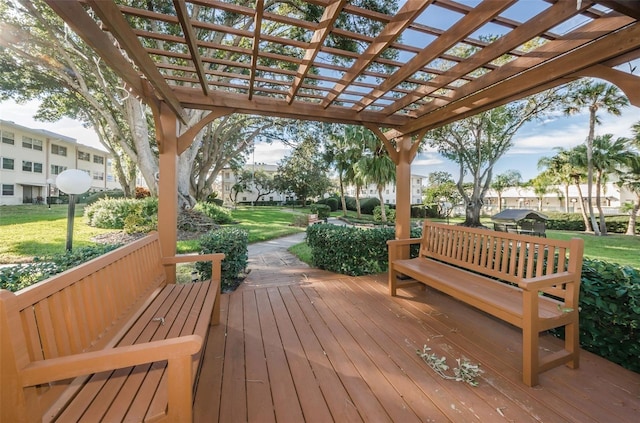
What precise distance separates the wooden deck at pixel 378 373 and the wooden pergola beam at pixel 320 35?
2.57 meters

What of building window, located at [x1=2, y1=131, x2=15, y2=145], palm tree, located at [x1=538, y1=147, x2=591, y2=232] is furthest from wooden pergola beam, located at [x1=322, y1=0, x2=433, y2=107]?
building window, located at [x1=2, y1=131, x2=15, y2=145]

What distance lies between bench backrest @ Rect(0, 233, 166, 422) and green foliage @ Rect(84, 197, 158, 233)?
7740 mm

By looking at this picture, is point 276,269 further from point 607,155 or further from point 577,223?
point 577,223

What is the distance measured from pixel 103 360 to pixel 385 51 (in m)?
3.31

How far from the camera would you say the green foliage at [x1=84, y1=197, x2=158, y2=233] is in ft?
29.2

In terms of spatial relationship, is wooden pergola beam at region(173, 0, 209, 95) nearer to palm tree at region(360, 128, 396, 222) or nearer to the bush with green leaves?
the bush with green leaves

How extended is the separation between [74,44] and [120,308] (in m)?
9.14

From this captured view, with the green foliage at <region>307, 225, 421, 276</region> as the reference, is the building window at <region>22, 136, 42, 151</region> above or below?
above

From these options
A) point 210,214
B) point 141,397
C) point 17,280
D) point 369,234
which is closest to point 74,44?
point 210,214

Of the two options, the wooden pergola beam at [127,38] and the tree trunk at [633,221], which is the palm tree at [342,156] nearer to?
the tree trunk at [633,221]

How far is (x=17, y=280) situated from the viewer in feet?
9.02

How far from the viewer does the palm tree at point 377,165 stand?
1653cm

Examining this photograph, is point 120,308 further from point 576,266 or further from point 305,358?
point 576,266

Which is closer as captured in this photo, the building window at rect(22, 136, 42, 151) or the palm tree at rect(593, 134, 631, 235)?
the palm tree at rect(593, 134, 631, 235)
